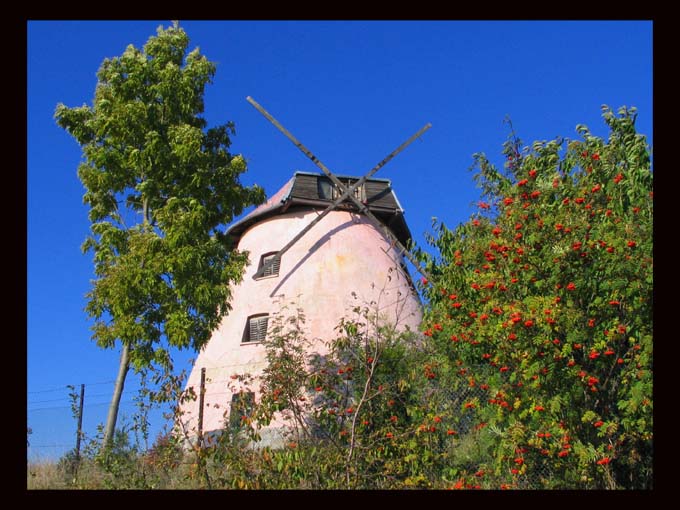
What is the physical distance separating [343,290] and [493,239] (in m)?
9.74

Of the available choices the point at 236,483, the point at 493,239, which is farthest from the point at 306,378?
the point at 493,239

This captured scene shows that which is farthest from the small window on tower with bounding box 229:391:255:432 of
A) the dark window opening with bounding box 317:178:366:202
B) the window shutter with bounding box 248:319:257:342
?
the dark window opening with bounding box 317:178:366:202

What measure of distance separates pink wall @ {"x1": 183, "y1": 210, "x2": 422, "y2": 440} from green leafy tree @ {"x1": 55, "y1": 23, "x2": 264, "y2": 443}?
4238 millimetres

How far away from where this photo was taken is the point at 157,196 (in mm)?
13500

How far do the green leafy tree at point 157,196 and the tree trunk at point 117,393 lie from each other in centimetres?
2

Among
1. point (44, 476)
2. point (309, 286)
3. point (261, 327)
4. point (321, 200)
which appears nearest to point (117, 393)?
point (44, 476)

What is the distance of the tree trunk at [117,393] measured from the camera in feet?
37.7

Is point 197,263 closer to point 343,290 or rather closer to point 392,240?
point 343,290

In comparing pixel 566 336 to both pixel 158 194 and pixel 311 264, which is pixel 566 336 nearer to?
pixel 158 194

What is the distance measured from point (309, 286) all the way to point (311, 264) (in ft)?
2.54

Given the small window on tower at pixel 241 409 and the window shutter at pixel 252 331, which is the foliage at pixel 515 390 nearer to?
the small window on tower at pixel 241 409

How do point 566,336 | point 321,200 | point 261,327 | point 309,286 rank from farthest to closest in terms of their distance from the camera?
point 321,200 → point 309,286 → point 261,327 → point 566,336

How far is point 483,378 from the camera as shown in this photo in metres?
9.27

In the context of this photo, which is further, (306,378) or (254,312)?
(254,312)
